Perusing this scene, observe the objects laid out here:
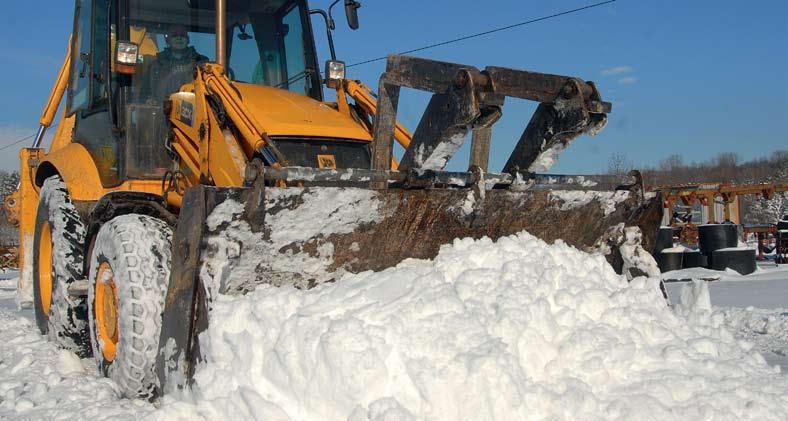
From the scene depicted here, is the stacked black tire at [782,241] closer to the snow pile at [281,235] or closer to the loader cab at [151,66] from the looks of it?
the loader cab at [151,66]

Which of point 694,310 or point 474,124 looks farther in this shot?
point 694,310

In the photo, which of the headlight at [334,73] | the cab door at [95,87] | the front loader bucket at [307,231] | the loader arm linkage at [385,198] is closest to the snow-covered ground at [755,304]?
the loader arm linkage at [385,198]

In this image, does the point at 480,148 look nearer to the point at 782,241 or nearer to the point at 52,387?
the point at 52,387

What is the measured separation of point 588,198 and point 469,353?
1.78m

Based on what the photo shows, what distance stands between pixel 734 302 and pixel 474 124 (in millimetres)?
5550

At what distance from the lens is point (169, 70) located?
4.98 m

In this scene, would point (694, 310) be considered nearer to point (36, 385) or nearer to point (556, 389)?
point (556, 389)

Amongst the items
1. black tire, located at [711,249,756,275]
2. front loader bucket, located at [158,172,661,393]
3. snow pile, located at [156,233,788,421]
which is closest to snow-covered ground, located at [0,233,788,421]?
snow pile, located at [156,233,788,421]

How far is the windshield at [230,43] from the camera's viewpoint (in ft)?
16.4

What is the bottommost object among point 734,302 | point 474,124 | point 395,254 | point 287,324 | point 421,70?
point 734,302

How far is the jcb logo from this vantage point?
437 centimetres

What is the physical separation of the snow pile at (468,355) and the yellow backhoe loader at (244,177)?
10.2 inches

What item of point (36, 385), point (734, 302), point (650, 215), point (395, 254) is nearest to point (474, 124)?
point (395, 254)

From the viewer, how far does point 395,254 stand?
3795 millimetres
